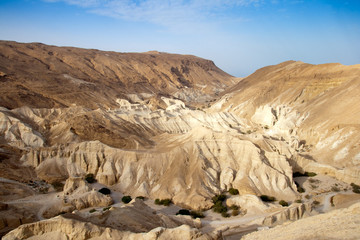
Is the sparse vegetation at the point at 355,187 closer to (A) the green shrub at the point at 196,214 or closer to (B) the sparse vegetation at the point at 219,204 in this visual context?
(B) the sparse vegetation at the point at 219,204

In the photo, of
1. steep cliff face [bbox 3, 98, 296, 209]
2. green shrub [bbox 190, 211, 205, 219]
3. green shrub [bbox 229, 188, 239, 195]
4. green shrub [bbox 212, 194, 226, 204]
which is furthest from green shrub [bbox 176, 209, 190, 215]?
green shrub [bbox 229, 188, 239, 195]

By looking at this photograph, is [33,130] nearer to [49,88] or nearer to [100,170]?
[100,170]

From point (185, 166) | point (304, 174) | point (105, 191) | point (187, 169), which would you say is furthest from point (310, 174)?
point (105, 191)

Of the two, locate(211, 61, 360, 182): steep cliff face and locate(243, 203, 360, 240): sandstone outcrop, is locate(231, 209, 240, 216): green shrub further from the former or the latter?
locate(211, 61, 360, 182): steep cliff face

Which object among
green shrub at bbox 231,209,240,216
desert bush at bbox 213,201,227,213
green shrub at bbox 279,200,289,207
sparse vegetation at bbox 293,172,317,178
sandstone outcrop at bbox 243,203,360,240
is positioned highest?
sandstone outcrop at bbox 243,203,360,240

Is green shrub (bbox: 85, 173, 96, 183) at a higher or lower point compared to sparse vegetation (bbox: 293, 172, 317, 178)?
lower

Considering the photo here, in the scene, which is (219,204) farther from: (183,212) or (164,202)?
(164,202)

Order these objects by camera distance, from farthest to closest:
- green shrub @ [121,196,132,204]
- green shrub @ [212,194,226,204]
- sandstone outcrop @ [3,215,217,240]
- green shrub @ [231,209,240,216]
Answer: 1. green shrub @ [121,196,132,204]
2. green shrub @ [212,194,226,204]
3. green shrub @ [231,209,240,216]
4. sandstone outcrop @ [3,215,217,240]
